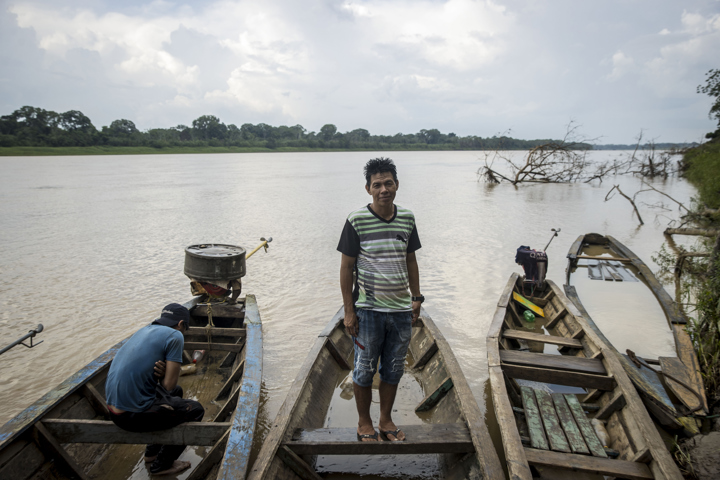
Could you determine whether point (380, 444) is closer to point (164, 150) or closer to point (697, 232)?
point (697, 232)

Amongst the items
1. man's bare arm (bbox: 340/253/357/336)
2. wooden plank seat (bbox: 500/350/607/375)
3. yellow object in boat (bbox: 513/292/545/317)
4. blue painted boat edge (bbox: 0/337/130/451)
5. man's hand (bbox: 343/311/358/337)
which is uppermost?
man's bare arm (bbox: 340/253/357/336)

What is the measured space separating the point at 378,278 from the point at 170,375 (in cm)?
166

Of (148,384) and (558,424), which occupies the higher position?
(148,384)

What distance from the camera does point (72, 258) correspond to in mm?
9516

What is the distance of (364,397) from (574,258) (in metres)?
7.84

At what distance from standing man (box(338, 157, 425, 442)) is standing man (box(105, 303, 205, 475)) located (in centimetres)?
127

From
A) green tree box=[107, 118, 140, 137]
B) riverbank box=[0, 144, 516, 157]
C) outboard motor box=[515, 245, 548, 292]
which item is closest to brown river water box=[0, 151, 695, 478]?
outboard motor box=[515, 245, 548, 292]

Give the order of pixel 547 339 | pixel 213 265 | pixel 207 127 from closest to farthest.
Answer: pixel 547 339, pixel 213 265, pixel 207 127

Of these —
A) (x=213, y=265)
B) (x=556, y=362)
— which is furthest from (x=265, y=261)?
(x=556, y=362)

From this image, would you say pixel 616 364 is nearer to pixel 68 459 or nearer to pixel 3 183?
pixel 68 459

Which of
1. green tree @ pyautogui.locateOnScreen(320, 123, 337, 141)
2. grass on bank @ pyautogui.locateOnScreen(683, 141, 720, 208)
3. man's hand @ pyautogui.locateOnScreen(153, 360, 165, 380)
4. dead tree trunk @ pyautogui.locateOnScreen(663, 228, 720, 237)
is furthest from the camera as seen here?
green tree @ pyautogui.locateOnScreen(320, 123, 337, 141)

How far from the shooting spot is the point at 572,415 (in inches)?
134

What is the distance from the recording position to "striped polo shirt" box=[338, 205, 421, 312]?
2.54 meters

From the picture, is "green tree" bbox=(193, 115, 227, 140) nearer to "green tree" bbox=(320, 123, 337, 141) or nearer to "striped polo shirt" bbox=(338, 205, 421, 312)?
"green tree" bbox=(320, 123, 337, 141)
